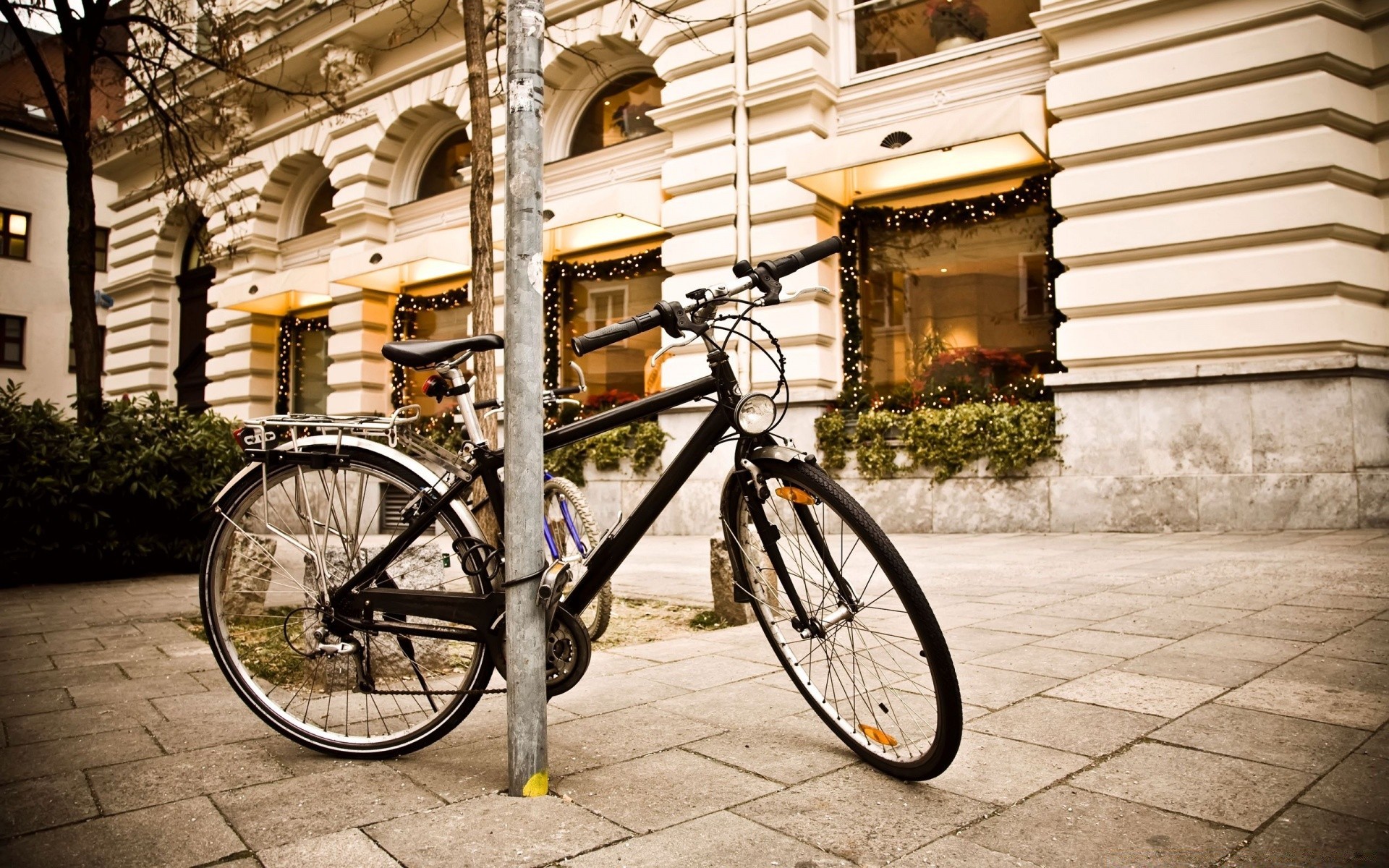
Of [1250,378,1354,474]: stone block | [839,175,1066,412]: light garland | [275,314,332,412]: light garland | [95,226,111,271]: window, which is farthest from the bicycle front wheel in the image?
[95,226,111,271]: window

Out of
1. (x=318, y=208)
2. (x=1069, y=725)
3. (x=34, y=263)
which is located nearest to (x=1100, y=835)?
(x=1069, y=725)

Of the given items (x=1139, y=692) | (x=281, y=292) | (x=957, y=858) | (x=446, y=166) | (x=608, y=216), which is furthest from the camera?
(x=281, y=292)

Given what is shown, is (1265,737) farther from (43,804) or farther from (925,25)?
(925,25)

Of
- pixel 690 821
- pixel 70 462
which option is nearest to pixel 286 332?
pixel 70 462

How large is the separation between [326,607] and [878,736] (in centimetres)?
172

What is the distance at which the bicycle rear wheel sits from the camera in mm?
2686

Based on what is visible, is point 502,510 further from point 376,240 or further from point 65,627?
point 376,240

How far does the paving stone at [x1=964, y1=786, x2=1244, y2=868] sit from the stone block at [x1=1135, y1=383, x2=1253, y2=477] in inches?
273

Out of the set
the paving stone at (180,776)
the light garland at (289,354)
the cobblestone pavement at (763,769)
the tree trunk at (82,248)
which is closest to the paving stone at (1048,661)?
the cobblestone pavement at (763,769)

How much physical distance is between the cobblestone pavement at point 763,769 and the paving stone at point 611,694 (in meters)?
0.02

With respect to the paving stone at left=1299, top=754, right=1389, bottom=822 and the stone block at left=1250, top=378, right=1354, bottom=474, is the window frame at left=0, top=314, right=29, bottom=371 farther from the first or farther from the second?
the paving stone at left=1299, top=754, right=1389, bottom=822

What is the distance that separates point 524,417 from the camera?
7.55 feet

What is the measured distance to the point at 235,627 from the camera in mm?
2920

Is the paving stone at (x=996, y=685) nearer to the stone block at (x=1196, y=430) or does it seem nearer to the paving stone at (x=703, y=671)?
the paving stone at (x=703, y=671)
